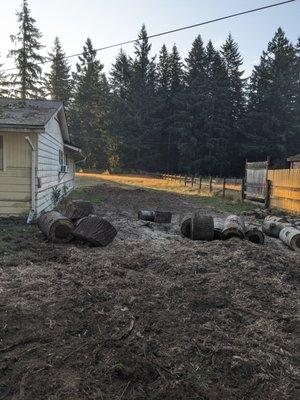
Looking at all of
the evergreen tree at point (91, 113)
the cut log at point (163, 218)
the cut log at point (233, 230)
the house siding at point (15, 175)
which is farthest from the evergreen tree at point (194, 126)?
the cut log at point (233, 230)

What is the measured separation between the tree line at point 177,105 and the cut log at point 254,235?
1522 inches

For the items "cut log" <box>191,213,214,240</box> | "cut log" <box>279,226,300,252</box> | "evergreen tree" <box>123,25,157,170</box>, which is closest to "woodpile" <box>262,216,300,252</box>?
"cut log" <box>279,226,300,252</box>

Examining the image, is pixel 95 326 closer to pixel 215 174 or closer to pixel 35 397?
pixel 35 397

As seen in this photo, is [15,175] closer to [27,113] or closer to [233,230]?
[27,113]

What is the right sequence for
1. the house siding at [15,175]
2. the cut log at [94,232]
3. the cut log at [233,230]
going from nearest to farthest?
the cut log at [94,232]
the cut log at [233,230]
the house siding at [15,175]

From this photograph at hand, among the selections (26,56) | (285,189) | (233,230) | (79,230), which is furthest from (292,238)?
(26,56)

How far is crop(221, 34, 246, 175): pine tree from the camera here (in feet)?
166

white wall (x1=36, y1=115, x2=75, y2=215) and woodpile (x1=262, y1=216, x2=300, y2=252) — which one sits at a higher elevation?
white wall (x1=36, y1=115, x2=75, y2=215)

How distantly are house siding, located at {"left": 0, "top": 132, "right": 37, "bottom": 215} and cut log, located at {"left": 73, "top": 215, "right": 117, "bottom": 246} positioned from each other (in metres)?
3.00

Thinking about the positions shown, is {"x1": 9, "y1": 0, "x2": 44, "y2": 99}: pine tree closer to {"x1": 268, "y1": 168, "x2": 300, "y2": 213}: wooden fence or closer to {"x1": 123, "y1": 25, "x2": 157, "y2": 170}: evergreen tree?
{"x1": 123, "y1": 25, "x2": 157, "y2": 170}: evergreen tree

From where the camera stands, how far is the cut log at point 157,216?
12.7 metres

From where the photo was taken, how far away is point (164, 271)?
6727 mm

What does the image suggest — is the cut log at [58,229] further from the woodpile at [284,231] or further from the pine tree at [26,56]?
the pine tree at [26,56]

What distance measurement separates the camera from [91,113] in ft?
197
